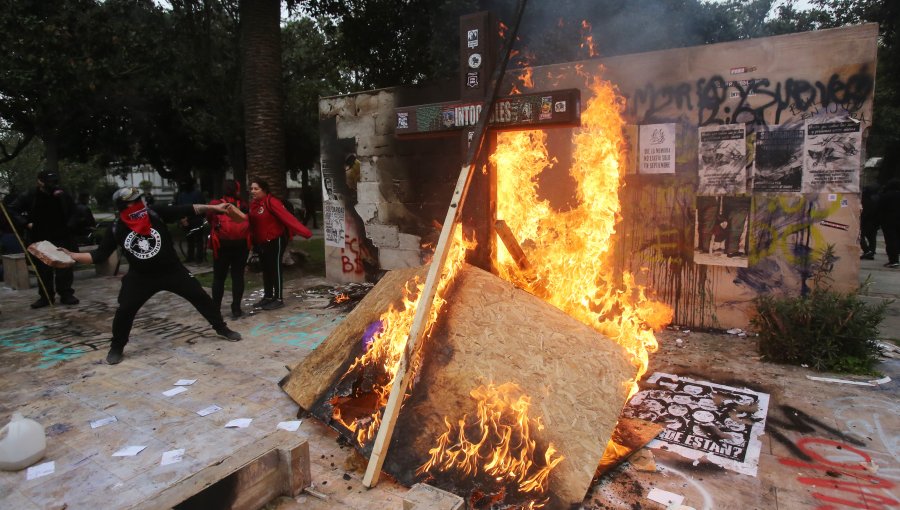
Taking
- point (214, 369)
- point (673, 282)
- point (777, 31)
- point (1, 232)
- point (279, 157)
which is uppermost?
point (777, 31)

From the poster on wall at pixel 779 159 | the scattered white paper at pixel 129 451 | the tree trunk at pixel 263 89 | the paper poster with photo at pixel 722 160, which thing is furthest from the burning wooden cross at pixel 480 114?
the tree trunk at pixel 263 89

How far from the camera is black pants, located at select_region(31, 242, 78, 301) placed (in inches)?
338

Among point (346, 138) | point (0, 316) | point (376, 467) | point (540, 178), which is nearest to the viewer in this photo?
point (376, 467)

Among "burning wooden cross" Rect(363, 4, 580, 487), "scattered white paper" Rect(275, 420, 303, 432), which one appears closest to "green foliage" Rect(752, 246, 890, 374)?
"burning wooden cross" Rect(363, 4, 580, 487)

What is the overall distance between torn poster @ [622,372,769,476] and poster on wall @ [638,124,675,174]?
287cm

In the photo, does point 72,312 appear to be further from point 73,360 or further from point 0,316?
point 73,360

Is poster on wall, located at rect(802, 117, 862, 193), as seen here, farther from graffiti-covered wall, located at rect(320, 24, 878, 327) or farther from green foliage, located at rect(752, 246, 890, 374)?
green foliage, located at rect(752, 246, 890, 374)

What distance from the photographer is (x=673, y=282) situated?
6.98m

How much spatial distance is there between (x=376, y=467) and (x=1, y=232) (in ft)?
41.0

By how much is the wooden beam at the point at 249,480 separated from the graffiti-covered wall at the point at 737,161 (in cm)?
534

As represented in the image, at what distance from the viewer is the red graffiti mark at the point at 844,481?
3186 millimetres

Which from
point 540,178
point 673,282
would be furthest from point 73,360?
point 673,282

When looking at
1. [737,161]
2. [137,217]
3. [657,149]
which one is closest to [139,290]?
[137,217]

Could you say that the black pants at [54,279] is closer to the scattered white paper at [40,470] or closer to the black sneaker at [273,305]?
the black sneaker at [273,305]
